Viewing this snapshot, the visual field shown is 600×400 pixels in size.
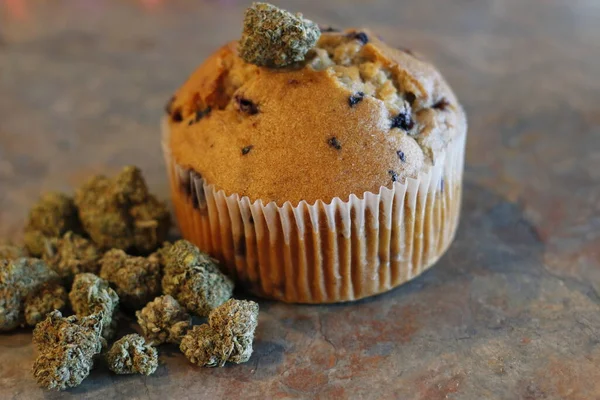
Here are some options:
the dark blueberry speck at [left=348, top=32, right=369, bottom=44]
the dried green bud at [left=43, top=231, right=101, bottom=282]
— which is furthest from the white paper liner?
the dark blueberry speck at [left=348, top=32, right=369, bottom=44]

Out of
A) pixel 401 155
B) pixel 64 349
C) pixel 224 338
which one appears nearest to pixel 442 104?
pixel 401 155

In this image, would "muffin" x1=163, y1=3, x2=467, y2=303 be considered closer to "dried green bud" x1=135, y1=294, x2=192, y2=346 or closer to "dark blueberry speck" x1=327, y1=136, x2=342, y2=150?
"dark blueberry speck" x1=327, y1=136, x2=342, y2=150

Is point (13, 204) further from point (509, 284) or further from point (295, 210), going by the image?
point (509, 284)

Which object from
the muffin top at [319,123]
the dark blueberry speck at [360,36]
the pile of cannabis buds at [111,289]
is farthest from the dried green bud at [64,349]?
the dark blueberry speck at [360,36]

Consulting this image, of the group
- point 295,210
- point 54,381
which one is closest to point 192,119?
point 295,210

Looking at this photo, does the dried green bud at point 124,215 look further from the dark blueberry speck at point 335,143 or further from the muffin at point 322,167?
the dark blueberry speck at point 335,143

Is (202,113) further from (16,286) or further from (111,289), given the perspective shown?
(16,286)
